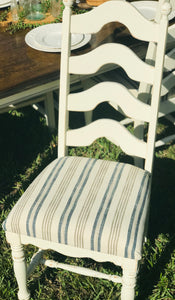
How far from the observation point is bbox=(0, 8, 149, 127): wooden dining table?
194cm

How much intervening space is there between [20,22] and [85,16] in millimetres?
807

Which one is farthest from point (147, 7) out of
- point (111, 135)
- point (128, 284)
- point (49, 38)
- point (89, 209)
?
point (128, 284)

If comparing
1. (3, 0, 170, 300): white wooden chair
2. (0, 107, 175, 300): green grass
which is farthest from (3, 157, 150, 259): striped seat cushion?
(0, 107, 175, 300): green grass

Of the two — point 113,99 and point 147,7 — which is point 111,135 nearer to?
point 113,99

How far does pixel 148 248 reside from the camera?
89.6 inches

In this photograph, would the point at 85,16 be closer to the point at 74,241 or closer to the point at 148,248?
the point at 74,241

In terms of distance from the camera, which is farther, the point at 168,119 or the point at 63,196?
the point at 168,119

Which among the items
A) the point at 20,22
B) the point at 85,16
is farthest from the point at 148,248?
the point at 20,22

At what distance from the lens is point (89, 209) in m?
1.67

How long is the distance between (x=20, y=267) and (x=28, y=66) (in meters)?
0.98

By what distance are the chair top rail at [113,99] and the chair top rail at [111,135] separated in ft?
0.27

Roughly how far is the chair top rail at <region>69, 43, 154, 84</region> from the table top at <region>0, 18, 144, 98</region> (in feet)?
0.61

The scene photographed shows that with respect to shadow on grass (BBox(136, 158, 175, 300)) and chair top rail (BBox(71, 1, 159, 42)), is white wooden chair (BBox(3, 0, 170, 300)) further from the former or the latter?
shadow on grass (BBox(136, 158, 175, 300))

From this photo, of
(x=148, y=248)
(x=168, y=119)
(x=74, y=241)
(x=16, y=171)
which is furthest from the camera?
(x=168, y=119)
